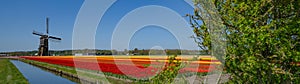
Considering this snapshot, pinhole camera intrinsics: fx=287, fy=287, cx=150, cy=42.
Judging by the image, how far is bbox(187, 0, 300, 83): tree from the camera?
3.74 metres

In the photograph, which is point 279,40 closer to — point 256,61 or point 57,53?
point 256,61

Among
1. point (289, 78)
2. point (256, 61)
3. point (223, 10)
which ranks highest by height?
point (223, 10)

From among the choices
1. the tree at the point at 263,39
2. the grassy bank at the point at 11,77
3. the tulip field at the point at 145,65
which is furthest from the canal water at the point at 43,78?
the tree at the point at 263,39

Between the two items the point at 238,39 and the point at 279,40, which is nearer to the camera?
the point at 279,40

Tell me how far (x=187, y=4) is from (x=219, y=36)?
44.1 inches

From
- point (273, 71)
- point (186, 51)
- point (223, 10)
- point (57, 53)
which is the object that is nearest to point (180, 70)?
point (186, 51)

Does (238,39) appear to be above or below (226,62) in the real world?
above

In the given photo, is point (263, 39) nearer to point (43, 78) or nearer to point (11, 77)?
point (11, 77)

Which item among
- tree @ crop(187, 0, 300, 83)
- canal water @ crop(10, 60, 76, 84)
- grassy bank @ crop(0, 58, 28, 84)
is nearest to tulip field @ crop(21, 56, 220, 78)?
tree @ crop(187, 0, 300, 83)

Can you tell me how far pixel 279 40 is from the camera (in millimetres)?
3756

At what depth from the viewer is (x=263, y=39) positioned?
12.2ft

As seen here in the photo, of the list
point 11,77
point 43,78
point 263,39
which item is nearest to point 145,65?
point 11,77

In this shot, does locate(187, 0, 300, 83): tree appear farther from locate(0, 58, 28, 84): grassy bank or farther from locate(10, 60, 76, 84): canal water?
locate(10, 60, 76, 84): canal water

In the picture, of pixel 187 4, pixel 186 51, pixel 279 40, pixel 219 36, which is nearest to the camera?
pixel 279 40
